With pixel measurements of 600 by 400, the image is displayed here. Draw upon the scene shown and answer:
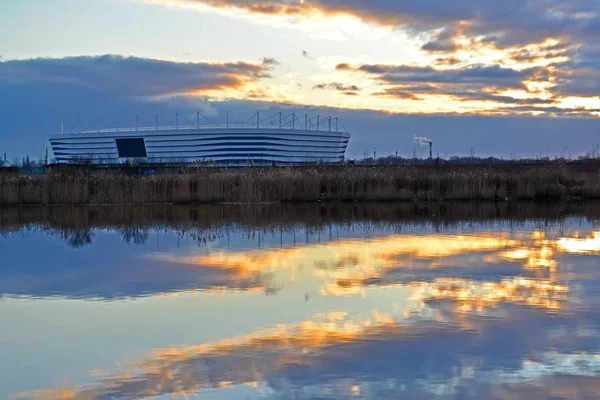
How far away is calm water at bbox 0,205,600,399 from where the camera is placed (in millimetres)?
7414

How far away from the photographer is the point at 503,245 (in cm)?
1817

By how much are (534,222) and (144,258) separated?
13.6 metres

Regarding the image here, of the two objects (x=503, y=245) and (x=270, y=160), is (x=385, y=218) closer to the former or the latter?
(x=503, y=245)

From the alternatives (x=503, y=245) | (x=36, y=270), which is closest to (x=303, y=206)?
(x=503, y=245)

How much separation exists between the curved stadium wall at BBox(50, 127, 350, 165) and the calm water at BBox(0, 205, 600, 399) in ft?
356

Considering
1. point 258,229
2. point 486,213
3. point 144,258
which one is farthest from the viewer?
point 486,213

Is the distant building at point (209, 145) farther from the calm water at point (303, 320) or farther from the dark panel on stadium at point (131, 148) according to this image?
the calm water at point (303, 320)

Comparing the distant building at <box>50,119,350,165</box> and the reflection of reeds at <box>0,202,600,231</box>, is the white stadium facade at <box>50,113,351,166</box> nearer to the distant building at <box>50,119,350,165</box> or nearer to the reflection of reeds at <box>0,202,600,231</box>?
the distant building at <box>50,119,350,165</box>

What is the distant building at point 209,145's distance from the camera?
132 m

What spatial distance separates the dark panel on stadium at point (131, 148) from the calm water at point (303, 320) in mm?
123341

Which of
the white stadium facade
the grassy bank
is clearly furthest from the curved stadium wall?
the grassy bank

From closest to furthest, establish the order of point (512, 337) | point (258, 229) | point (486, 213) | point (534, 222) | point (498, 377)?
point (498, 377), point (512, 337), point (258, 229), point (534, 222), point (486, 213)

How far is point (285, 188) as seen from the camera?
34.8 m

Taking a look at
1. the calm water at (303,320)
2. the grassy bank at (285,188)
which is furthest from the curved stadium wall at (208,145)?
the calm water at (303,320)
